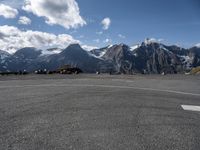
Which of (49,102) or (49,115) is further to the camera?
(49,102)

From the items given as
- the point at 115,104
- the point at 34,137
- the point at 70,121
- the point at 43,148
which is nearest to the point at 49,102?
the point at 115,104

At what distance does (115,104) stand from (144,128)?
9.63 ft

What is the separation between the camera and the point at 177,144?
203 inches

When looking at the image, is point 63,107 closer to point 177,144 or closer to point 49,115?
point 49,115

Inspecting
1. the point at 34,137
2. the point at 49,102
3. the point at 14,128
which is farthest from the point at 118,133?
the point at 49,102

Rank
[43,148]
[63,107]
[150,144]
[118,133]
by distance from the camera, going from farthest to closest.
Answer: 1. [63,107]
2. [118,133]
3. [150,144]
4. [43,148]

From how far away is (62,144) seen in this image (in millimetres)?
4984

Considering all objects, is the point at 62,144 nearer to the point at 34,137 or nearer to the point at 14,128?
the point at 34,137

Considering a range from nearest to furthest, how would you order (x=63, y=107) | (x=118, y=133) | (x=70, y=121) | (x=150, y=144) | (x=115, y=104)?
(x=150, y=144) < (x=118, y=133) < (x=70, y=121) < (x=63, y=107) < (x=115, y=104)

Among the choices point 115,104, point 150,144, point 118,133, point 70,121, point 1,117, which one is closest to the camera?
point 150,144

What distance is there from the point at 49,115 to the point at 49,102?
6.86ft

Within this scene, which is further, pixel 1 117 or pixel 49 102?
pixel 49 102

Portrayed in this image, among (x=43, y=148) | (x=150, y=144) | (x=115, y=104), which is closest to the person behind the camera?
(x=43, y=148)

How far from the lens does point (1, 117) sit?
23.1 feet
